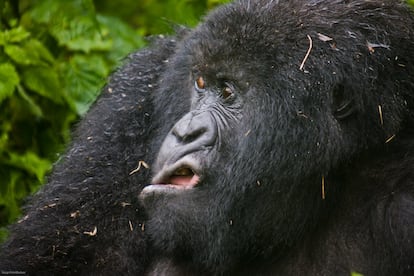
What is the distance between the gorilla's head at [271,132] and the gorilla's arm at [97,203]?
0.37 metres

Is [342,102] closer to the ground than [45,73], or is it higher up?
higher up

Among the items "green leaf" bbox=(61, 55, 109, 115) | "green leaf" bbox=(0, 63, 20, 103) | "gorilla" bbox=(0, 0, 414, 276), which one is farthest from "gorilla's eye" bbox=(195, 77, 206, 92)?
"green leaf" bbox=(61, 55, 109, 115)

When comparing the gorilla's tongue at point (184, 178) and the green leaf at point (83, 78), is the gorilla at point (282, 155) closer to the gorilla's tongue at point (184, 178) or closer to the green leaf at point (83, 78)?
the gorilla's tongue at point (184, 178)

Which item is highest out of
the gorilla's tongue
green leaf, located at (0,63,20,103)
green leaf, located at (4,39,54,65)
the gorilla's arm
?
green leaf, located at (4,39,54,65)

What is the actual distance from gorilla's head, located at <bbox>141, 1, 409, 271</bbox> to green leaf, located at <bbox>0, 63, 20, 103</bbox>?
70.4 inches

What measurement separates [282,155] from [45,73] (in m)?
2.41

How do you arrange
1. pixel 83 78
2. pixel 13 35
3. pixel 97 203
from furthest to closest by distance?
pixel 83 78 < pixel 13 35 < pixel 97 203

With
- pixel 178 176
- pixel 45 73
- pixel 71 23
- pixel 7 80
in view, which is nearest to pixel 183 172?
pixel 178 176

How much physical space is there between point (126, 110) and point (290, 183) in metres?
1.19

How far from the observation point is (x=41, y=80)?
7082mm

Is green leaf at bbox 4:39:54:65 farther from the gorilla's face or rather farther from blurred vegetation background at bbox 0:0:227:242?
the gorilla's face

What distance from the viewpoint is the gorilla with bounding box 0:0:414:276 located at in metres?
5.15

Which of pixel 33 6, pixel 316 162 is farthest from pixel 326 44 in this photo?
pixel 33 6

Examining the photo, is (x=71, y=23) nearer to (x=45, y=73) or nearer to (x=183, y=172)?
(x=45, y=73)
